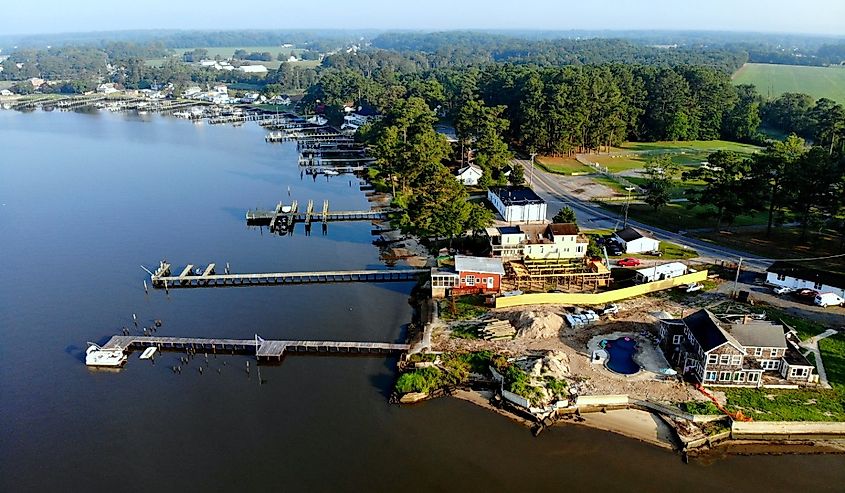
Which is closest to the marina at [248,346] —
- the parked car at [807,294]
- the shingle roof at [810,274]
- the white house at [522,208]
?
the white house at [522,208]

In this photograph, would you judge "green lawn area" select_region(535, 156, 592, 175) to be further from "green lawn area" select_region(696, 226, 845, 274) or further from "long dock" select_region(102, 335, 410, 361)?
"long dock" select_region(102, 335, 410, 361)

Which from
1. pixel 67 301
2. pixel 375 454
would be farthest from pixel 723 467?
pixel 67 301

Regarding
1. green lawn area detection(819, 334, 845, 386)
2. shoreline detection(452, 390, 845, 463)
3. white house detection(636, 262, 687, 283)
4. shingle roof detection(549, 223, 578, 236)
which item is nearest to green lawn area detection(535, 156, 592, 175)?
shingle roof detection(549, 223, 578, 236)

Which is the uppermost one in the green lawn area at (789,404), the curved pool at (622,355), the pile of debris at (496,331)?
the pile of debris at (496,331)

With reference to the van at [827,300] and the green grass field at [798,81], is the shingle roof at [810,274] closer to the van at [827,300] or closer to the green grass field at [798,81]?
the van at [827,300]

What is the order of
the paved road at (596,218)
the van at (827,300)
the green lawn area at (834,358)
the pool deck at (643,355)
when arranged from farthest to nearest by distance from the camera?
the paved road at (596,218) → the van at (827,300) → the pool deck at (643,355) → the green lawn area at (834,358)

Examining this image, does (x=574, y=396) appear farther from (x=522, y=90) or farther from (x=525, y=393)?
(x=522, y=90)

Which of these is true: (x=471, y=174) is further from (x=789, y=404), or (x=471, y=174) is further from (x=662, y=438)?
(x=662, y=438)
